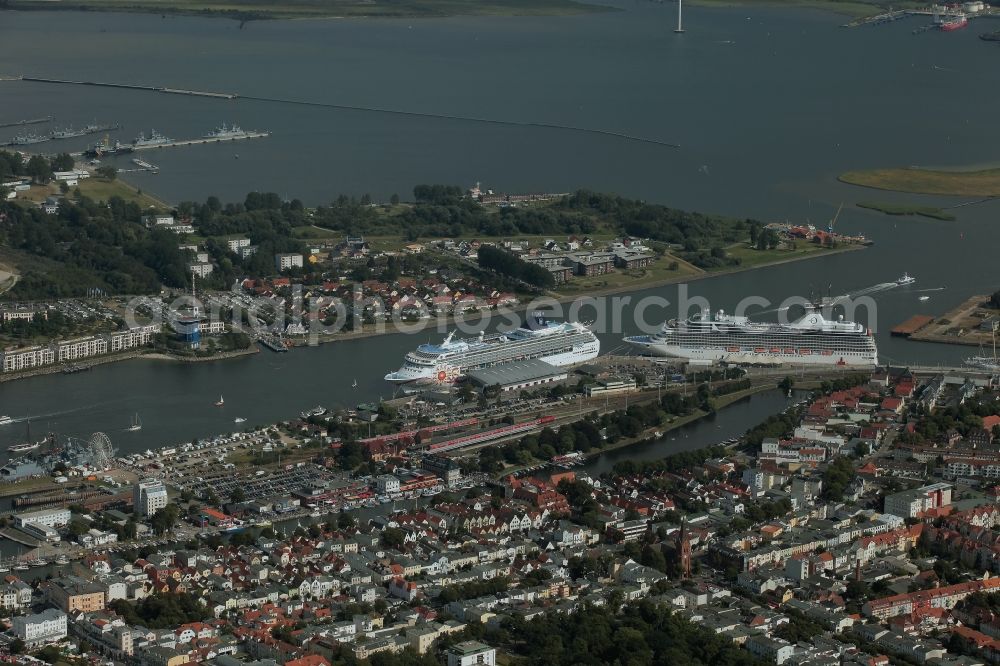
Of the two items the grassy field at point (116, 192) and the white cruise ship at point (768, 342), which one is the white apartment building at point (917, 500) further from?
the grassy field at point (116, 192)

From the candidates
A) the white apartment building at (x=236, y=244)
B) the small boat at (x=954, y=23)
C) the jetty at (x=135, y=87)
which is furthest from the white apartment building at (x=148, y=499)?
the small boat at (x=954, y=23)

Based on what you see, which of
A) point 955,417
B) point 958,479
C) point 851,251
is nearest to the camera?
point 958,479

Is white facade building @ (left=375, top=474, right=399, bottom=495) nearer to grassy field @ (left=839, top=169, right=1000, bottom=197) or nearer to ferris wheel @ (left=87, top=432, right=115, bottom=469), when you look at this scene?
ferris wheel @ (left=87, top=432, right=115, bottom=469)

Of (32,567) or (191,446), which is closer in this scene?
(32,567)

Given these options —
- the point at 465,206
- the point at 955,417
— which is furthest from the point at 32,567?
the point at 465,206

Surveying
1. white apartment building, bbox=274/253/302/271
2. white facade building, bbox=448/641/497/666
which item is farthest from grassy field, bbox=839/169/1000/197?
white facade building, bbox=448/641/497/666

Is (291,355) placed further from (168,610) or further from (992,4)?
(992,4)
